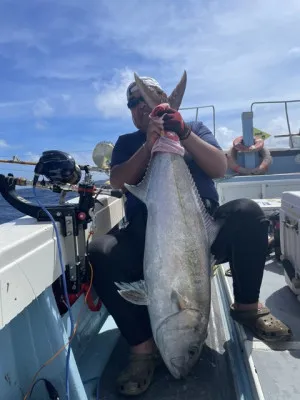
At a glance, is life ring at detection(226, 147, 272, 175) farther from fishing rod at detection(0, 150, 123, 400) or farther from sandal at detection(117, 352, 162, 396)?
sandal at detection(117, 352, 162, 396)

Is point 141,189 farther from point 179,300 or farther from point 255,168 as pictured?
point 255,168

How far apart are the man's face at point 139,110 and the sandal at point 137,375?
1452 mm

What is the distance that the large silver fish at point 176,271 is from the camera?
1.82 meters

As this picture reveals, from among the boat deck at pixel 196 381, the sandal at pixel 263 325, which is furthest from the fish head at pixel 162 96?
the boat deck at pixel 196 381

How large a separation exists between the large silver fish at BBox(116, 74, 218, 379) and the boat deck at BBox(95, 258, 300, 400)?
200 millimetres

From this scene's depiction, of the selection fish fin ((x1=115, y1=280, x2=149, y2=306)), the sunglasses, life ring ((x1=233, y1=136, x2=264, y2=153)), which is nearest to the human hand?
the sunglasses

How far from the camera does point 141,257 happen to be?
217 cm

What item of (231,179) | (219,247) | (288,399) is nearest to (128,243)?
(219,247)

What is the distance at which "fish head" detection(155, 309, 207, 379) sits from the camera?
1.81 metres

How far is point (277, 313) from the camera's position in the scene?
2496 mm

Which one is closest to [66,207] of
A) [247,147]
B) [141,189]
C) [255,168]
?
[141,189]

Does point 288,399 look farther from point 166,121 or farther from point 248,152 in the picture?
point 248,152

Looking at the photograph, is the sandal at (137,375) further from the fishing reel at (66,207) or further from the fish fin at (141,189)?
the fish fin at (141,189)

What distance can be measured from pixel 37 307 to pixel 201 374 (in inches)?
39.2
